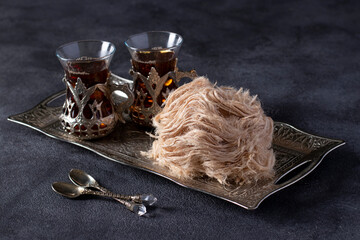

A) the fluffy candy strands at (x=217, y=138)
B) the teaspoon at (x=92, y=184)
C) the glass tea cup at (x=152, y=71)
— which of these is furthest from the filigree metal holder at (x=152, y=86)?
the teaspoon at (x=92, y=184)

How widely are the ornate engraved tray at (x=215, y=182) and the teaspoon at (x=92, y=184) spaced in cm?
7

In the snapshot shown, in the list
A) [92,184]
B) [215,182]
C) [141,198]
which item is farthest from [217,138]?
[92,184]

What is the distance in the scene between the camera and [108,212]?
115 cm

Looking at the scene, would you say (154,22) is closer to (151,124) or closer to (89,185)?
(151,124)

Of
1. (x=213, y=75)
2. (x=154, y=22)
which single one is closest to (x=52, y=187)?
(x=213, y=75)

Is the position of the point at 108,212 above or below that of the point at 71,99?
below

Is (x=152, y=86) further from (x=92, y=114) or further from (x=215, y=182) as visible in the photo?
(x=215, y=182)

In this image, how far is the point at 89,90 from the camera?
134cm

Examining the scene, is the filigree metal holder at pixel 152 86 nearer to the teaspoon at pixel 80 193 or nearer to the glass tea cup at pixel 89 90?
the glass tea cup at pixel 89 90

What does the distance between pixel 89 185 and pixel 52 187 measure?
0.09 meters

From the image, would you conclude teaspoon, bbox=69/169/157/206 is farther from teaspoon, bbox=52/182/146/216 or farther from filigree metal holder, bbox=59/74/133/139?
filigree metal holder, bbox=59/74/133/139

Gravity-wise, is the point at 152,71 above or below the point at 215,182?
above

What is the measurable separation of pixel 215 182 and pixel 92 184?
0.29 m

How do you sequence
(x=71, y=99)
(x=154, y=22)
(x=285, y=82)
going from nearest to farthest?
1. (x=71, y=99)
2. (x=285, y=82)
3. (x=154, y=22)
